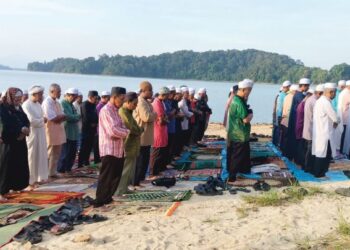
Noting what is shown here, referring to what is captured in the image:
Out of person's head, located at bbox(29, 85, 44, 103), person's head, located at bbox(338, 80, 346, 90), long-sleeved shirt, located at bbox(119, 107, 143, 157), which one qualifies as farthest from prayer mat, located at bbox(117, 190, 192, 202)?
person's head, located at bbox(338, 80, 346, 90)

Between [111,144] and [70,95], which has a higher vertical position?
[70,95]

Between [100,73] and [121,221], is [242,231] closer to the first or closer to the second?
[121,221]

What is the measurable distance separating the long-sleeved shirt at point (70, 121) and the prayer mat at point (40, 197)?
1.99 meters

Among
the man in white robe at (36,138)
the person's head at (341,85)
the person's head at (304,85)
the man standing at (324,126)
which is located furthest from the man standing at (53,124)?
the person's head at (341,85)

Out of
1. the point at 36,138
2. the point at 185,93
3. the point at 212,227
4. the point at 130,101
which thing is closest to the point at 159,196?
the point at 130,101

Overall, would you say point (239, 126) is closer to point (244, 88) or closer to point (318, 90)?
point (244, 88)

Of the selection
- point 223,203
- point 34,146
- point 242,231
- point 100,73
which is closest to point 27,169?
point 34,146

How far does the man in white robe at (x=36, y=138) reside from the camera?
7.46 metres

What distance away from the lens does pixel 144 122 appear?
7.36 m

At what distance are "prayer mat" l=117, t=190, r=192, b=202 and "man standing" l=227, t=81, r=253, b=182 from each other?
1026mm

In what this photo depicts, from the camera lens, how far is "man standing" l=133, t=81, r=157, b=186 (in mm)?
7203

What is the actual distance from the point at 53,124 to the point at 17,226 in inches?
118

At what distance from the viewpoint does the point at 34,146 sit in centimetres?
757

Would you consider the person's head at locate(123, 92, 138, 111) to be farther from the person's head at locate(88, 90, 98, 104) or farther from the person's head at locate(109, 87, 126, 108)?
the person's head at locate(88, 90, 98, 104)
